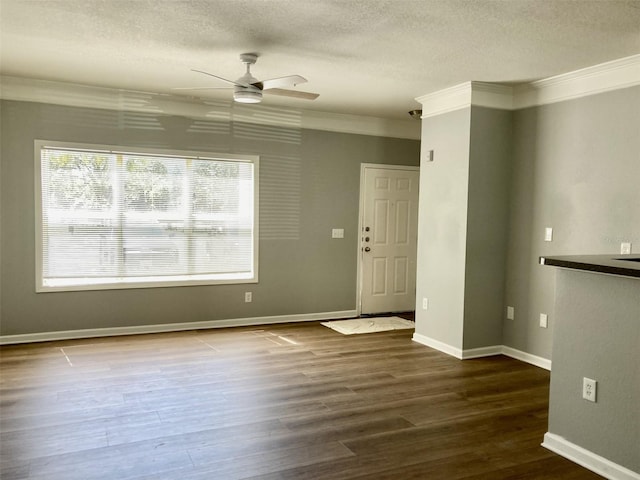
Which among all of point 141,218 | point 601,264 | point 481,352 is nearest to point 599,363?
point 601,264

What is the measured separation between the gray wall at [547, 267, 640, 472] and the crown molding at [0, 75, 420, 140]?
3950 mm

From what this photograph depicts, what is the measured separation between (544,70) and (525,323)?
227 cm

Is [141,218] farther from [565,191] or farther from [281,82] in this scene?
[565,191]

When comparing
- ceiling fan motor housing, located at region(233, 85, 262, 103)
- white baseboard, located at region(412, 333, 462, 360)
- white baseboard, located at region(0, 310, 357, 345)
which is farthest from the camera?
white baseboard, located at region(0, 310, 357, 345)

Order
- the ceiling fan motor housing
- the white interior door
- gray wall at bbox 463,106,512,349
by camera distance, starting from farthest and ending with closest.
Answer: the white interior door → gray wall at bbox 463,106,512,349 → the ceiling fan motor housing

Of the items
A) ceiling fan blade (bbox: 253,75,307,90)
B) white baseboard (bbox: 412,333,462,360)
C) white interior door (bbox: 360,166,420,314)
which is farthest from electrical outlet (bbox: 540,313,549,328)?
ceiling fan blade (bbox: 253,75,307,90)

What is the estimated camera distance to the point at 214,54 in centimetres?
394

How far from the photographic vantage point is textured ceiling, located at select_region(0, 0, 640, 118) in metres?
2.97

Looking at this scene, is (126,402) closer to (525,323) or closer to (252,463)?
(252,463)

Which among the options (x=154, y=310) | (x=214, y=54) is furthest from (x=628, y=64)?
(x=154, y=310)

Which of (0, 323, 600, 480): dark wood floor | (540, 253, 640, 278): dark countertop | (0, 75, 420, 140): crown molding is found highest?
(0, 75, 420, 140): crown molding

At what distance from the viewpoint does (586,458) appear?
2.76 m

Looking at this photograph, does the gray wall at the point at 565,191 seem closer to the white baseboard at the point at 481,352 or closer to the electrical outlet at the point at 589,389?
the white baseboard at the point at 481,352

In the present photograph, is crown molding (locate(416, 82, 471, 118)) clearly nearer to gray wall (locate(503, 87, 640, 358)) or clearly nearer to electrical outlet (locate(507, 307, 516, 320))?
gray wall (locate(503, 87, 640, 358))
